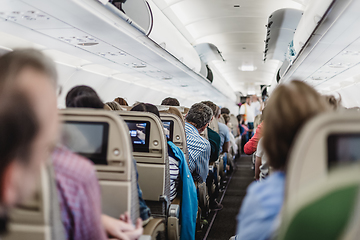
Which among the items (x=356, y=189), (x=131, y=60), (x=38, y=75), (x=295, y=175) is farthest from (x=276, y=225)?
(x=131, y=60)

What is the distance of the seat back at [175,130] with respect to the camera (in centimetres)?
343

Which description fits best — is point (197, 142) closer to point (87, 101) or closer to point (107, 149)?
point (87, 101)

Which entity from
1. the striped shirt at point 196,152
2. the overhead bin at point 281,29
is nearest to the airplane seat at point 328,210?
the striped shirt at point 196,152

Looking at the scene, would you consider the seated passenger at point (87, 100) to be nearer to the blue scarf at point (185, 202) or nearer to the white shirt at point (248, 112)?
the blue scarf at point (185, 202)

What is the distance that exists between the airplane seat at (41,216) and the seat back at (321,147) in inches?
32.0

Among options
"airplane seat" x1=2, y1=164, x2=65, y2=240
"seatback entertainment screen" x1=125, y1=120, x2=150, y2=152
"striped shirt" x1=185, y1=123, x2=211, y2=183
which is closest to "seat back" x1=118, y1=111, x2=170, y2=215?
"seatback entertainment screen" x1=125, y1=120, x2=150, y2=152

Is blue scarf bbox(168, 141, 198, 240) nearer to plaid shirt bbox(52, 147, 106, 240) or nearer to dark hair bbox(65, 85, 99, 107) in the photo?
dark hair bbox(65, 85, 99, 107)

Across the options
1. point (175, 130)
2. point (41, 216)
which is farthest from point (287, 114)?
point (175, 130)

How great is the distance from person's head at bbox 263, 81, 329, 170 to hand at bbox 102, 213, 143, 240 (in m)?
0.87

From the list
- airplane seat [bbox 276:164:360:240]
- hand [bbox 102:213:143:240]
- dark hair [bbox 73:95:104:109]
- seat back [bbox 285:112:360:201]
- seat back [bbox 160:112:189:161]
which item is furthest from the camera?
seat back [bbox 160:112:189:161]

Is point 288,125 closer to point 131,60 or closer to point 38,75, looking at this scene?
point 38,75

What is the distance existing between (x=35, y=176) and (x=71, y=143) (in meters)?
0.58

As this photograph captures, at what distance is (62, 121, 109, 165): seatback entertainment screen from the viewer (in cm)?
166

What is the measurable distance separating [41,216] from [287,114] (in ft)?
3.15
